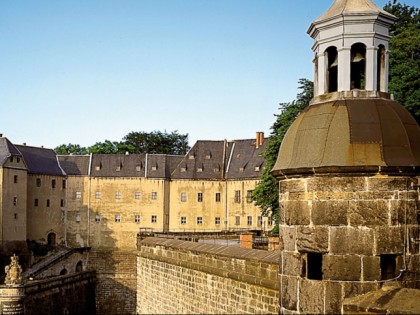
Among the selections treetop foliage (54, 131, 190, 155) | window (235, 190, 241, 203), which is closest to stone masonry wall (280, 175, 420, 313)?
window (235, 190, 241, 203)

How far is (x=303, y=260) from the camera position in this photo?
8.04 m

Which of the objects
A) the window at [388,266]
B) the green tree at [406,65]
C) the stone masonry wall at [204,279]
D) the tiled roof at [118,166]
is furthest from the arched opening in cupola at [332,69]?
the tiled roof at [118,166]

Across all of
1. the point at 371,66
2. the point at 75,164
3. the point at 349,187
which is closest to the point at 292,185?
the point at 349,187

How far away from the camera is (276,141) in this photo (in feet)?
105

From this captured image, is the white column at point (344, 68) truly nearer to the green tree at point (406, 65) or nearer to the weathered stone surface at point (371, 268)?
the weathered stone surface at point (371, 268)

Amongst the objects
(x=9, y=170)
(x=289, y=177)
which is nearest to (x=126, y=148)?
(x=9, y=170)

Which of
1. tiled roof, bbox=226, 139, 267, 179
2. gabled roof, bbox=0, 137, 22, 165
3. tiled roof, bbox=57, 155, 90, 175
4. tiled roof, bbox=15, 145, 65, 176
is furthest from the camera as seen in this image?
tiled roof, bbox=57, 155, 90, 175

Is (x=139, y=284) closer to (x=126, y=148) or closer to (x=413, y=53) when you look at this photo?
(x=413, y=53)

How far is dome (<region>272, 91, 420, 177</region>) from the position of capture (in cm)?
758

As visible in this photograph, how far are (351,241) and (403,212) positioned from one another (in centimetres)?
76

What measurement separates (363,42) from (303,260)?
9.92ft

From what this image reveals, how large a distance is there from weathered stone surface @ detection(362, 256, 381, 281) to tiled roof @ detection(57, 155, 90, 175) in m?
55.1

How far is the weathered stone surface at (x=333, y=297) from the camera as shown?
7.62 m

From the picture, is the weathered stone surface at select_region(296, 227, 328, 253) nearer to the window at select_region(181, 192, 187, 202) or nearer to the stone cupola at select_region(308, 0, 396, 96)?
the stone cupola at select_region(308, 0, 396, 96)
